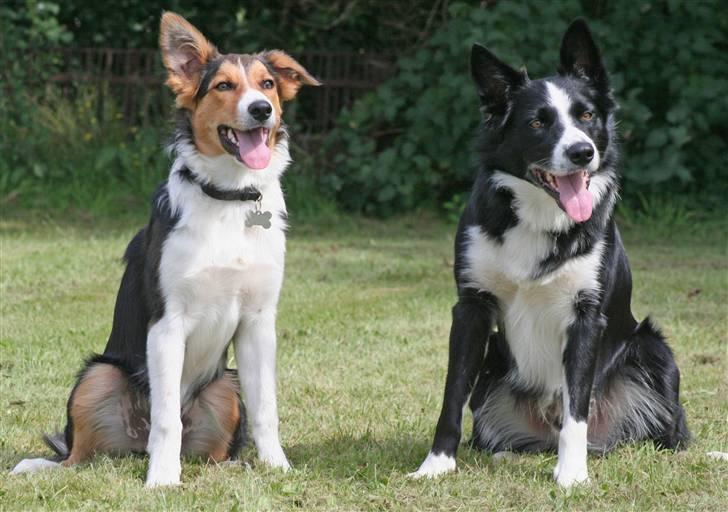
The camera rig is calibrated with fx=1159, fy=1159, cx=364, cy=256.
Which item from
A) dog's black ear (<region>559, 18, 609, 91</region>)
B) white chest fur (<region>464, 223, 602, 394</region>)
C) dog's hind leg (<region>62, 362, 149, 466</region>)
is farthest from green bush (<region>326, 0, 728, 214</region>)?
dog's hind leg (<region>62, 362, 149, 466</region>)

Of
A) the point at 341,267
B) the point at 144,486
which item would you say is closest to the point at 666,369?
the point at 144,486

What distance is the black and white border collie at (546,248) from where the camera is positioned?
410 centimetres

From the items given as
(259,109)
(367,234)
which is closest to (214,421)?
(259,109)

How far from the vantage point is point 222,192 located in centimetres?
424

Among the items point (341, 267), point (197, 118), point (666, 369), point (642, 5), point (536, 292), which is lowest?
point (341, 267)

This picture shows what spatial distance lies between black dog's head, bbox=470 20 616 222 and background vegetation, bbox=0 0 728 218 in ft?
20.5

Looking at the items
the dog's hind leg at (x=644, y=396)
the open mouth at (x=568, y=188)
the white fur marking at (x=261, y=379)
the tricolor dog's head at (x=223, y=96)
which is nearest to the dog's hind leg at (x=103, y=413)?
the white fur marking at (x=261, y=379)

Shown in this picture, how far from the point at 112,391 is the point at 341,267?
181 inches

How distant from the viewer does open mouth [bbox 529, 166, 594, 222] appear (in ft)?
13.4

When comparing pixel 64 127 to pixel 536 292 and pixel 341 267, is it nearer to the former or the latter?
pixel 341 267

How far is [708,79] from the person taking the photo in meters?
10.6

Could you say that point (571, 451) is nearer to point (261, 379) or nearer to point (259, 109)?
point (261, 379)

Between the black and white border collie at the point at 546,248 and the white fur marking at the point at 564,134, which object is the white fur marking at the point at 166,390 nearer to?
the black and white border collie at the point at 546,248

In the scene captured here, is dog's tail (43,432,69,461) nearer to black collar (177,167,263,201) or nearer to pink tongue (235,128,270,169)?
black collar (177,167,263,201)
